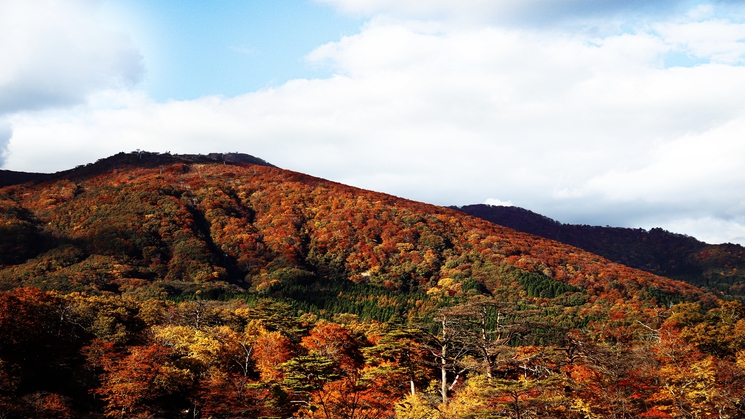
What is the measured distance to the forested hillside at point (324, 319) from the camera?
151 feet

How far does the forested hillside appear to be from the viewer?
4597cm

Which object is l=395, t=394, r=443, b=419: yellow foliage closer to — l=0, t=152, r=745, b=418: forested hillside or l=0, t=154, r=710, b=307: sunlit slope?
l=0, t=152, r=745, b=418: forested hillside

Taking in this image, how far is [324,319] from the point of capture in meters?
103

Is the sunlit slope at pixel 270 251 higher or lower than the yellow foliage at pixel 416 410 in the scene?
higher

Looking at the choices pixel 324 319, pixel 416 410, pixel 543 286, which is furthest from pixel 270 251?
pixel 416 410

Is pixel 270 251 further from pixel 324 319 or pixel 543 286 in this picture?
pixel 543 286

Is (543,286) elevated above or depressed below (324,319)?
above

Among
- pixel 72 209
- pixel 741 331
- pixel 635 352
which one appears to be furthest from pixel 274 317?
pixel 72 209

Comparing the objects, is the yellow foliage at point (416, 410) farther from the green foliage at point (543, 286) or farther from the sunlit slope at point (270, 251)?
the green foliage at point (543, 286)

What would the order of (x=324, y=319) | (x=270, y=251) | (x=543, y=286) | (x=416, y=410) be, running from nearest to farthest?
(x=416, y=410) < (x=324, y=319) < (x=543, y=286) < (x=270, y=251)

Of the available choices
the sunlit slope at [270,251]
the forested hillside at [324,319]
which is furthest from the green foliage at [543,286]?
the forested hillside at [324,319]

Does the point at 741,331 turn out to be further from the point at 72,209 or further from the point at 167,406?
the point at 72,209

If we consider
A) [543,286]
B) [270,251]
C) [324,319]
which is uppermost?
[270,251]

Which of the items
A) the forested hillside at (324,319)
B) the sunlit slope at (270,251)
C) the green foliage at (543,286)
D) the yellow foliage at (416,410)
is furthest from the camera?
the sunlit slope at (270,251)
